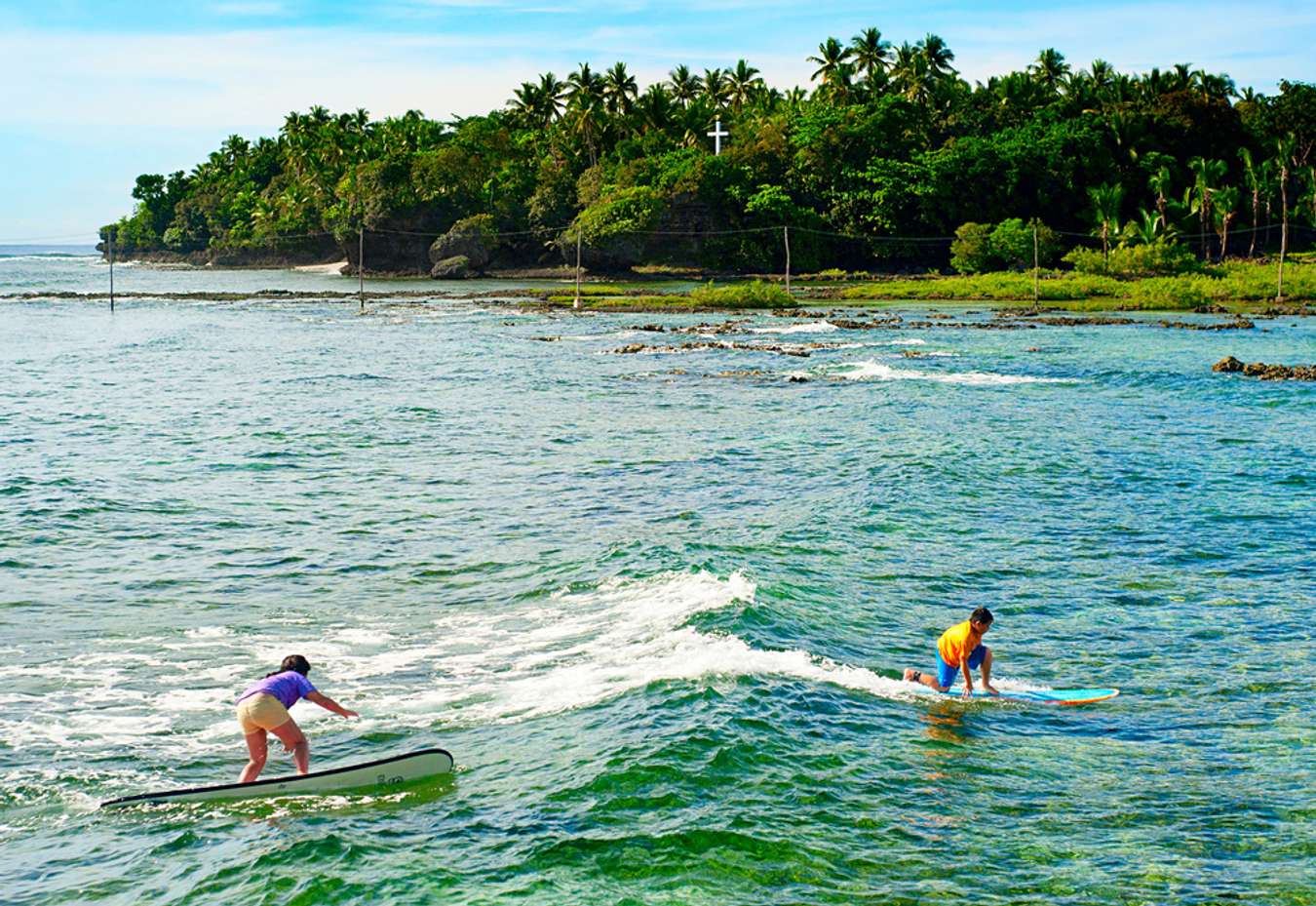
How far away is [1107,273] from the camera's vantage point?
3671 inches

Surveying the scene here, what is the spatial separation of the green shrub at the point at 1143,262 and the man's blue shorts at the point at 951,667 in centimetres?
8337

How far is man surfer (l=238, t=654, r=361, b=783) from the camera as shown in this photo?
1320 centimetres

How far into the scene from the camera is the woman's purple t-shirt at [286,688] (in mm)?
13258

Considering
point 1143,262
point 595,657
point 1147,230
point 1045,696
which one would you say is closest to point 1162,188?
point 1147,230

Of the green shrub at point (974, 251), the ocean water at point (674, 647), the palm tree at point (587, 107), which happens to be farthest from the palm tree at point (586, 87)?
the ocean water at point (674, 647)

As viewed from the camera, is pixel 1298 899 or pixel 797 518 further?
pixel 797 518

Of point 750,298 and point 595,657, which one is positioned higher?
point 750,298

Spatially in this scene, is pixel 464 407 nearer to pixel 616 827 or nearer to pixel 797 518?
pixel 797 518

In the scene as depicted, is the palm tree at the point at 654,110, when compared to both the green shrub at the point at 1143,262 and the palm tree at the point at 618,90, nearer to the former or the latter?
the palm tree at the point at 618,90

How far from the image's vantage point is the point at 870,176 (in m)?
112

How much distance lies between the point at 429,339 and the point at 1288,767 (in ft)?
197

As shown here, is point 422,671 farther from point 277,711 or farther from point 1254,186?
point 1254,186

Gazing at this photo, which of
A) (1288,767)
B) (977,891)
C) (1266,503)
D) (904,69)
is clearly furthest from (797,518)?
(904,69)

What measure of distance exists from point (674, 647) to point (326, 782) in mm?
5912
